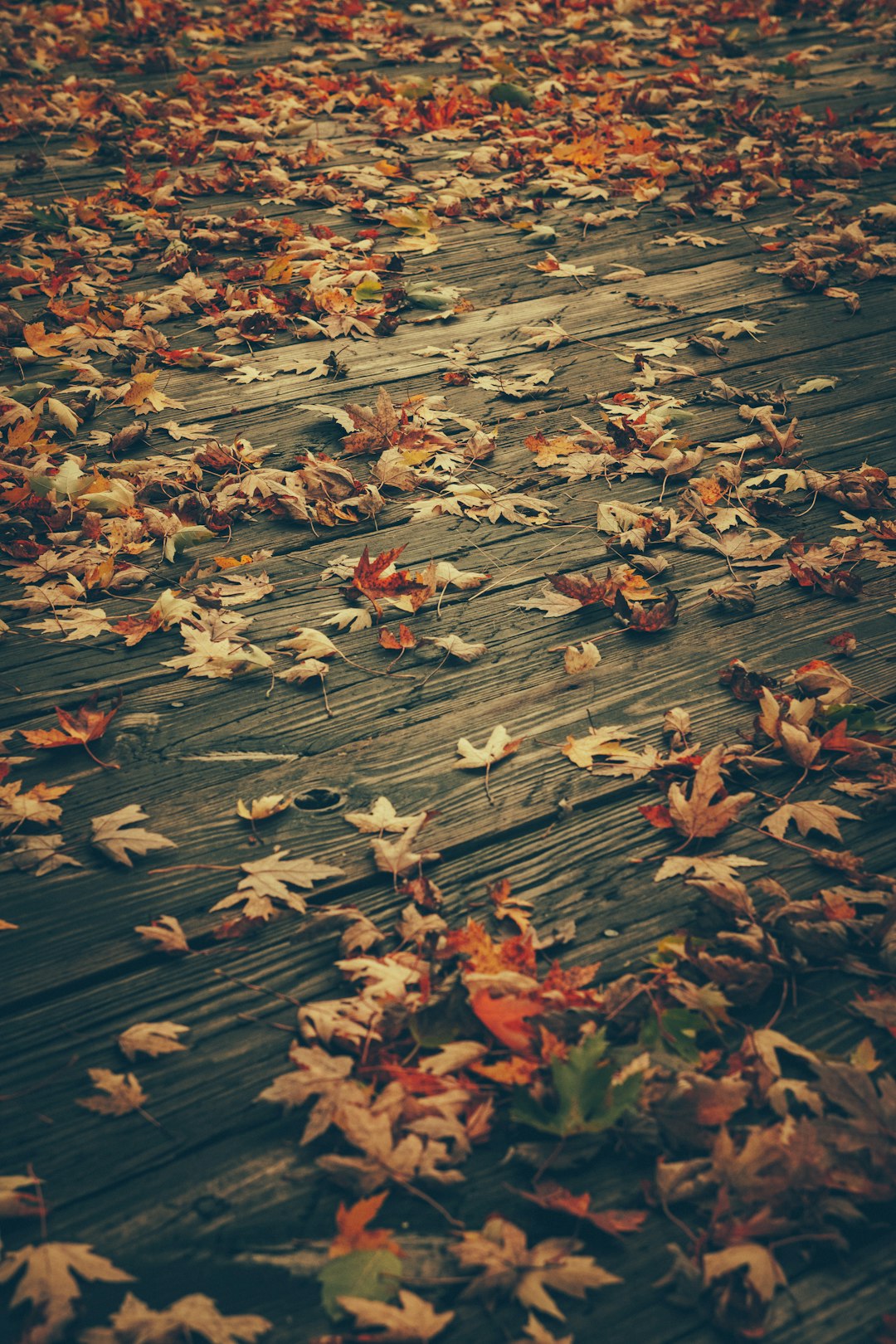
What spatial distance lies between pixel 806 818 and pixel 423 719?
2.61ft

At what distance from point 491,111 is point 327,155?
3.57 feet

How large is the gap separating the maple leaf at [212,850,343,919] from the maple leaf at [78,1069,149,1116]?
32 centimetres

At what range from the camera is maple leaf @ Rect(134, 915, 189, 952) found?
156 centimetres

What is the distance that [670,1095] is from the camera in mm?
1310

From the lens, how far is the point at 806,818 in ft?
5.69

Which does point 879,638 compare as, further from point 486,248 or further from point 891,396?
point 486,248

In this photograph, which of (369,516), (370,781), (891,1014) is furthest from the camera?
(369,516)

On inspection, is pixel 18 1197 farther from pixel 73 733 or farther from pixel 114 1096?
pixel 73 733

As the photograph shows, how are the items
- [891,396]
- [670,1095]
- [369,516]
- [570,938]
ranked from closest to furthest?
[670,1095] < [570,938] < [369,516] < [891,396]

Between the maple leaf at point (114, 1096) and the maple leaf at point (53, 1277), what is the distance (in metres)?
0.18

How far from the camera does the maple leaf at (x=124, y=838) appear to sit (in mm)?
1713

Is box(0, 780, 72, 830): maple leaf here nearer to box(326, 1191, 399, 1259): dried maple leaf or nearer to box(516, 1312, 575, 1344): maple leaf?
box(326, 1191, 399, 1259): dried maple leaf

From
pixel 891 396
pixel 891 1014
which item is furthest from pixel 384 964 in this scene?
pixel 891 396

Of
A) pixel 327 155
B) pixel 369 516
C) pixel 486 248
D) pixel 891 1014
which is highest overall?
pixel 327 155
